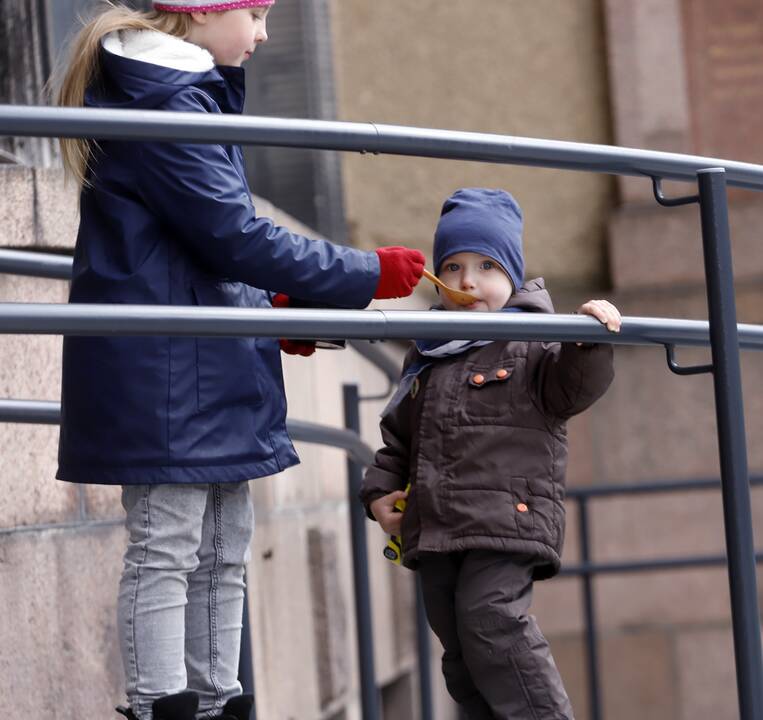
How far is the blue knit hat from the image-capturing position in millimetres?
2732

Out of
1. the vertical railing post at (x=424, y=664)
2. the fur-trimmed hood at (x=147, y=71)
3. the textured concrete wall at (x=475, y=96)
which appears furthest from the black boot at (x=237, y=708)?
the textured concrete wall at (x=475, y=96)

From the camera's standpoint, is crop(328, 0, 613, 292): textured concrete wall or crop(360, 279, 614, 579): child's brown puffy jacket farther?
crop(328, 0, 613, 292): textured concrete wall

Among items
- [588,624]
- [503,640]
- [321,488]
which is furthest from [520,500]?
[588,624]

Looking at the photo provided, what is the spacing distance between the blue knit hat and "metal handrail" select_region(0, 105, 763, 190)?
12.0 inches

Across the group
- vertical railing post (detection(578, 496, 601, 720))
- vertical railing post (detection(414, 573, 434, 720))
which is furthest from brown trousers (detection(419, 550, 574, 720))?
vertical railing post (detection(578, 496, 601, 720))

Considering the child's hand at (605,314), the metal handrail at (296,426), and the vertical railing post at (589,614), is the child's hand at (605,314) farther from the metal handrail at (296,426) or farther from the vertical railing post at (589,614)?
the vertical railing post at (589,614)

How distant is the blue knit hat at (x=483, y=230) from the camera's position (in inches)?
108

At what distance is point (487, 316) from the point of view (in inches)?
90.3

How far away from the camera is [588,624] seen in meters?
6.14

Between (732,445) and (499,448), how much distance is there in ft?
1.34

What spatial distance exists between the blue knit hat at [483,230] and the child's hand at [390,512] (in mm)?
408

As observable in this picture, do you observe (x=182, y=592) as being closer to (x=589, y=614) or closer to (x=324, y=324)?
(x=324, y=324)

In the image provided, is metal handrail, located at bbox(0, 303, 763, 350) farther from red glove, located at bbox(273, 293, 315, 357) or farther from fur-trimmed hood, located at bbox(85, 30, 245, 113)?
fur-trimmed hood, located at bbox(85, 30, 245, 113)

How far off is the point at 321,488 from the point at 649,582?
2.78 meters
